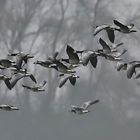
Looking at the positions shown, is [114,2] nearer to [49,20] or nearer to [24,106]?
[49,20]

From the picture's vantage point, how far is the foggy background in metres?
5.36

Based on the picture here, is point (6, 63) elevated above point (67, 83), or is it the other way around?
point (6, 63)

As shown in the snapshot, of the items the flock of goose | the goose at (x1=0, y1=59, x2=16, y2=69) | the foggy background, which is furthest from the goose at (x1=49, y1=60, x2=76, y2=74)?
the foggy background

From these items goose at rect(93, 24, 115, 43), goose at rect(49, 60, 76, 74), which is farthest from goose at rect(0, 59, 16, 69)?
goose at rect(93, 24, 115, 43)

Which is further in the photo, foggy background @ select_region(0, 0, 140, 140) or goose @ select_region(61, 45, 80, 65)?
foggy background @ select_region(0, 0, 140, 140)

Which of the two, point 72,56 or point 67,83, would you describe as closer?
point 72,56

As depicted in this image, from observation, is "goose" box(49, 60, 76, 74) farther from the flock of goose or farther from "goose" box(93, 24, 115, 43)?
"goose" box(93, 24, 115, 43)

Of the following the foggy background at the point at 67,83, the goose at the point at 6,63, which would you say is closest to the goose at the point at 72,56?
the goose at the point at 6,63

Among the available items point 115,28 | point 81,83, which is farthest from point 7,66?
point 81,83

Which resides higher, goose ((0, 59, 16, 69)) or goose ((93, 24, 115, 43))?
goose ((93, 24, 115, 43))

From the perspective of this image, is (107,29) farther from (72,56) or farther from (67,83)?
(67,83)

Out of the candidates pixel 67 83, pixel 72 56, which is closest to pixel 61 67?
pixel 72 56

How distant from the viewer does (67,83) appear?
5.32 meters

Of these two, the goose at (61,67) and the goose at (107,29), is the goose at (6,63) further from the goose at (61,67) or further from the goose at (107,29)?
the goose at (107,29)
